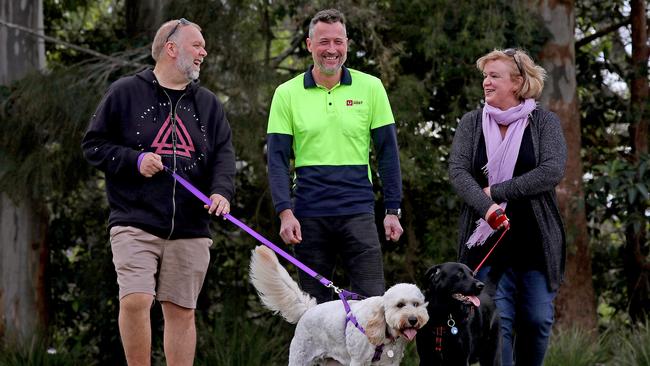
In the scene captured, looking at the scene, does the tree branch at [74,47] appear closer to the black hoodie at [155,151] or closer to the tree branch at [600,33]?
the black hoodie at [155,151]

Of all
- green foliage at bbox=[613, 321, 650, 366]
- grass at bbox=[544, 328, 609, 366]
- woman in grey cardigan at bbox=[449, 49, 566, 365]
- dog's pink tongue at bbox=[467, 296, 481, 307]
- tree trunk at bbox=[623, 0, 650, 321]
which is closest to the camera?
dog's pink tongue at bbox=[467, 296, 481, 307]

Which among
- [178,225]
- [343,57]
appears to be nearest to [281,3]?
[343,57]

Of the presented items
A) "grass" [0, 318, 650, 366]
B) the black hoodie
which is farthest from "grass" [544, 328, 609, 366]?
the black hoodie

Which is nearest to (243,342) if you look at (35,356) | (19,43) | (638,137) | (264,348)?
(264,348)

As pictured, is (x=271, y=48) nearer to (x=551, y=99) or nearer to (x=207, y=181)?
(x=551, y=99)

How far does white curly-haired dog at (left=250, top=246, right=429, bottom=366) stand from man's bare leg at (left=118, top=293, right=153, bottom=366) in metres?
0.60

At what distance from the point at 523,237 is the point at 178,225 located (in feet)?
6.06

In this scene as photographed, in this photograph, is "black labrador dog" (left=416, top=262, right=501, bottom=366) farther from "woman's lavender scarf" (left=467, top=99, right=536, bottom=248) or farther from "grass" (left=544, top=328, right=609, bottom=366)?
"grass" (left=544, top=328, right=609, bottom=366)

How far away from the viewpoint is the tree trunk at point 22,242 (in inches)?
417

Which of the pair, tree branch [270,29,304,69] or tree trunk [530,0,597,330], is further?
tree trunk [530,0,597,330]

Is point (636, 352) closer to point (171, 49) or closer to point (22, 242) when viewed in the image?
point (171, 49)

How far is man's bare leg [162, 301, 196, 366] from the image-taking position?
5.82 metres

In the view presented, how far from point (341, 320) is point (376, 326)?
0.95ft

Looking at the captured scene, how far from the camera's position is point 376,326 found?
5195 mm
